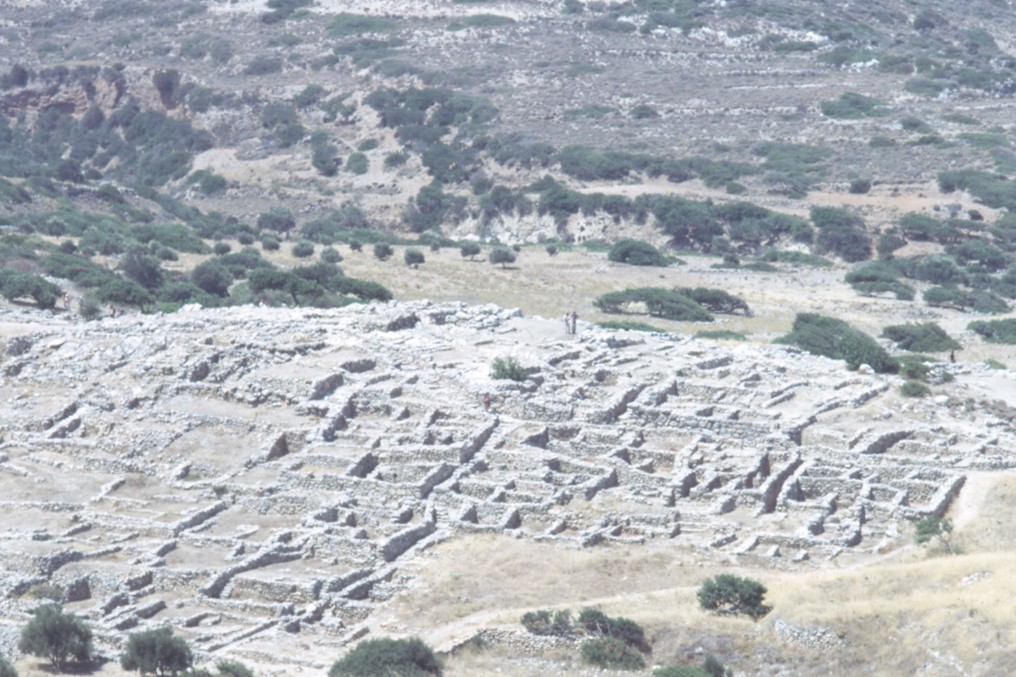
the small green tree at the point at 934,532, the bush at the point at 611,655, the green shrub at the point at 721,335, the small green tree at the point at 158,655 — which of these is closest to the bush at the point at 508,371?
the small green tree at the point at 934,532

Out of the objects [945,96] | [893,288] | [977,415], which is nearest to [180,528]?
[977,415]

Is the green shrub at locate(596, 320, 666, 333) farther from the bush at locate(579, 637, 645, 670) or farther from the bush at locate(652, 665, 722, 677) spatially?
the bush at locate(652, 665, 722, 677)

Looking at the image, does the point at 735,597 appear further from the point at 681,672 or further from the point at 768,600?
the point at 681,672

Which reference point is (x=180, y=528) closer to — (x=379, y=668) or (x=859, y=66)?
(x=379, y=668)

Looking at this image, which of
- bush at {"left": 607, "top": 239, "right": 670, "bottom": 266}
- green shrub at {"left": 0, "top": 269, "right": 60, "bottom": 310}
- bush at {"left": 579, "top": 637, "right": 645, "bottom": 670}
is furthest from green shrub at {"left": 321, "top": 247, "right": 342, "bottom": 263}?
bush at {"left": 579, "top": 637, "right": 645, "bottom": 670}

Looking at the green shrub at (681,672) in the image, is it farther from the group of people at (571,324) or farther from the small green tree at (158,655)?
the group of people at (571,324)

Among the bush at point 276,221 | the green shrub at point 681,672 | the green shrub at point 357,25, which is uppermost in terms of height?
the green shrub at point 681,672

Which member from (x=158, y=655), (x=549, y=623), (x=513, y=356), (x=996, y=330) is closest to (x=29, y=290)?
(x=513, y=356)

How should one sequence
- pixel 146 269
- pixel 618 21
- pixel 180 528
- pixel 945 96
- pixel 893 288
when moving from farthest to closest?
pixel 618 21 → pixel 945 96 → pixel 893 288 → pixel 146 269 → pixel 180 528
